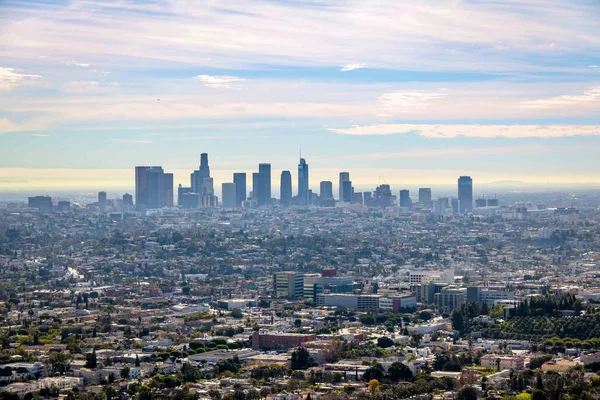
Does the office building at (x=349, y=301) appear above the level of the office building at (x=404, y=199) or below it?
below

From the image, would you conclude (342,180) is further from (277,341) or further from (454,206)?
(277,341)

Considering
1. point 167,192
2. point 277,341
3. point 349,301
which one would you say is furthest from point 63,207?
point 277,341

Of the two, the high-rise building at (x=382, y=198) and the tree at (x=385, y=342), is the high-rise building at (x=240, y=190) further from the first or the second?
the tree at (x=385, y=342)

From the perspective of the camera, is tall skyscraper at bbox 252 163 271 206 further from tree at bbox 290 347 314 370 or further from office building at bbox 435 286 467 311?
tree at bbox 290 347 314 370

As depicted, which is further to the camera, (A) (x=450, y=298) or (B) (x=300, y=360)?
(A) (x=450, y=298)

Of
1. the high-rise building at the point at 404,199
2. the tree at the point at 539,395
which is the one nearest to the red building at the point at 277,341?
the tree at the point at 539,395
